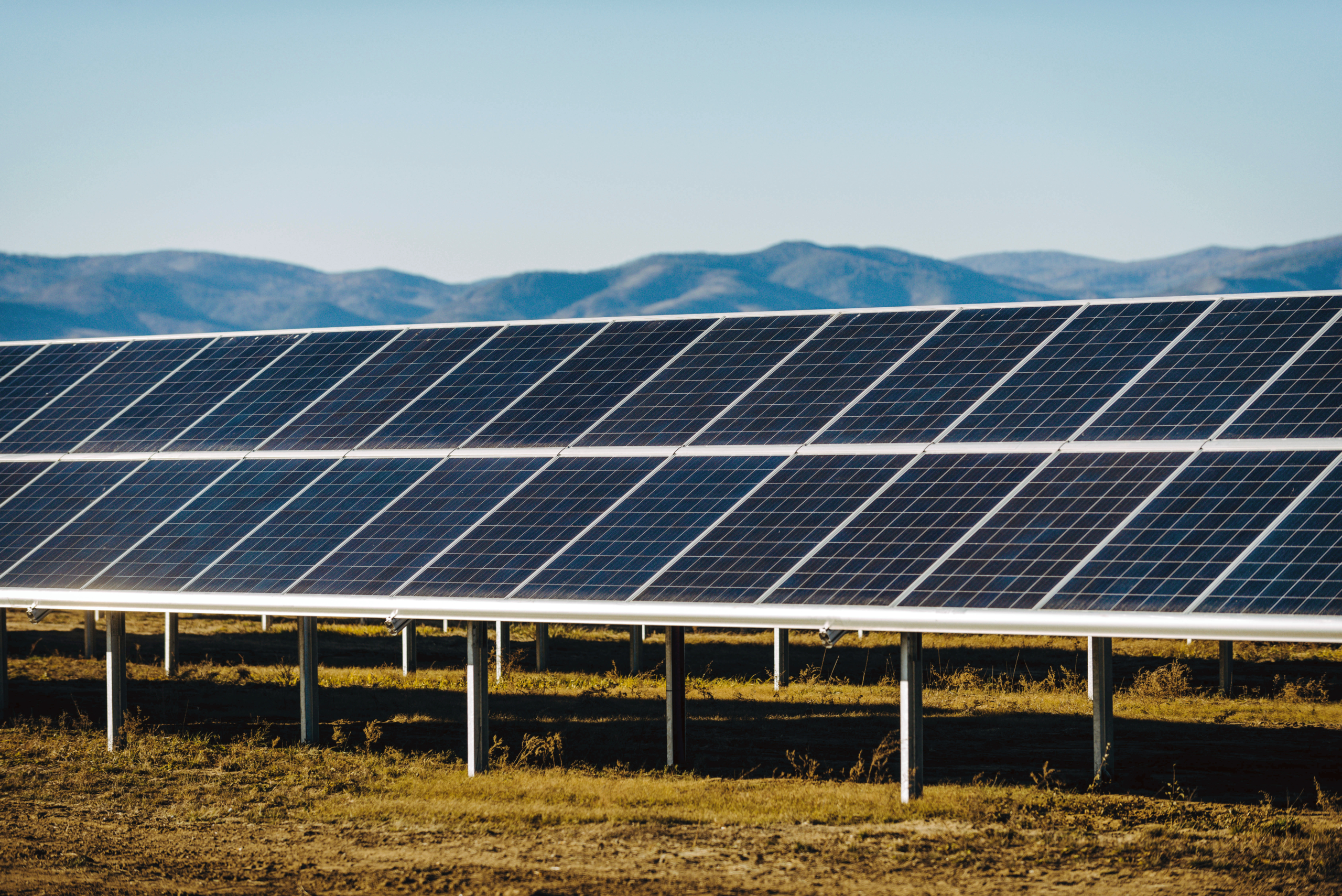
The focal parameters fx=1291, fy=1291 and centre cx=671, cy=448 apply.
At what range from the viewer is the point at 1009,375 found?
2241 centimetres

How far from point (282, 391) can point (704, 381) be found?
9.06 meters

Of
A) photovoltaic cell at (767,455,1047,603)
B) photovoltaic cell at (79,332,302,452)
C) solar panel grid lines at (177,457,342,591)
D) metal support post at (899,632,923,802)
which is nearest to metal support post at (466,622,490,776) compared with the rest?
solar panel grid lines at (177,457,342,591)

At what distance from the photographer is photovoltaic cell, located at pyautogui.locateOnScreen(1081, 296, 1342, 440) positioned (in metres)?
20.2

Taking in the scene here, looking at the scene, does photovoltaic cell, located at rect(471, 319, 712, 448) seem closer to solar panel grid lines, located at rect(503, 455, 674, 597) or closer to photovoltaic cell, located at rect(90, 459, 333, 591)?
solar panel grid lines, located at rect(503, 455, 674, 597)

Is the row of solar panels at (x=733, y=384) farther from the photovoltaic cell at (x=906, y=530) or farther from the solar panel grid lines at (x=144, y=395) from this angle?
the photovoltaic cell at (x=906, y=530)

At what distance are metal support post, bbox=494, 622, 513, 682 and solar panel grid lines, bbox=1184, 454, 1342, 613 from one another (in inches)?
839

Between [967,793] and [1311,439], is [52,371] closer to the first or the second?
[967,793]

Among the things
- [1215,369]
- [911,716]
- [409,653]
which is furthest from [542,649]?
[1215,369]

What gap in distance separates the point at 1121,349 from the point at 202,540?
16.3 meters

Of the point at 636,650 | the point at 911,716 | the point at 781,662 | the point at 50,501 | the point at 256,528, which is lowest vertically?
the point at 781,662

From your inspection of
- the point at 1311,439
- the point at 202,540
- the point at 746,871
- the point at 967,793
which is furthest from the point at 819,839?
the point at 202,540

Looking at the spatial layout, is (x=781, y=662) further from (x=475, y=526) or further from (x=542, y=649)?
(x=475, y=526)

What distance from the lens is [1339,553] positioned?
16.7m

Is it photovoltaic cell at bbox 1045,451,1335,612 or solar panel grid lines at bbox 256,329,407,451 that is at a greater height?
solar panel grid lines at bbox 256,329,407,451
